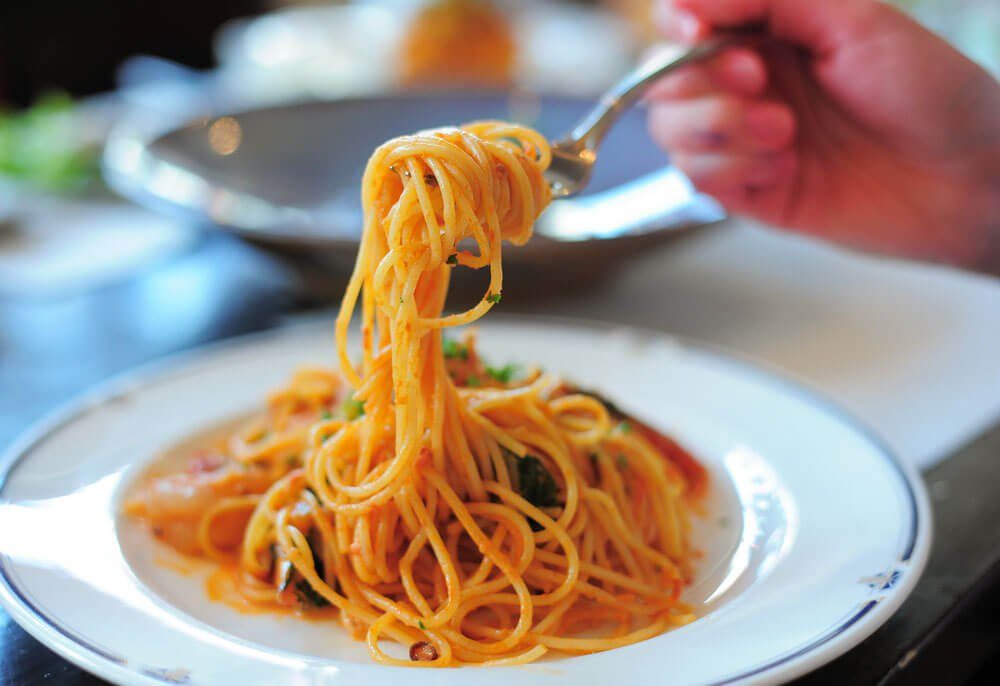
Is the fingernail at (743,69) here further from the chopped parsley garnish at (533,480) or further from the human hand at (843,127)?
the chopped parsley garnish at (533,480)

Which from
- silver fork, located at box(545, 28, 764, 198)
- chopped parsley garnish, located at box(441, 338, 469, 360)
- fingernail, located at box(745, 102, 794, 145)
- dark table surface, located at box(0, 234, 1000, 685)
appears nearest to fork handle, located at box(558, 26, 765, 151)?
silver fork, located at box(545, 28, 764, 198)

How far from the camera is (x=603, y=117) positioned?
192 centimetres

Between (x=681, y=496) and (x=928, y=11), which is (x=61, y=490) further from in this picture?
(x=928, y=11)

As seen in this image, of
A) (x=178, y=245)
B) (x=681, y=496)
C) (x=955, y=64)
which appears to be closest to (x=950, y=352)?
(x=955, y=64)

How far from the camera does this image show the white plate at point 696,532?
3.96 feet

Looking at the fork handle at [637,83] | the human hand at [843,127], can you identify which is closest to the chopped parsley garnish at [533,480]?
the fork handle at [637,83]

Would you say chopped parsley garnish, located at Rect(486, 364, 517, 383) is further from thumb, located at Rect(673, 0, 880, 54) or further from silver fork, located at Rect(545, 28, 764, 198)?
thumb, located at Rect(673, 0, 880, 54)

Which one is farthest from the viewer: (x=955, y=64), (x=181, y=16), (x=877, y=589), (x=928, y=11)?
(x=181, y=16)

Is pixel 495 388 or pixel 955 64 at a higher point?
pixel 955 64

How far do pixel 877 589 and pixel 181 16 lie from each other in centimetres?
841

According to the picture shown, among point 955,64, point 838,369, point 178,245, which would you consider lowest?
point 178,245

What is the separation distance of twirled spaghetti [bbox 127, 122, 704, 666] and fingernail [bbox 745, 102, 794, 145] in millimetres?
756

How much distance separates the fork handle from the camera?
189 cm

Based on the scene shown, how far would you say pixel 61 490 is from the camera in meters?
1.63
